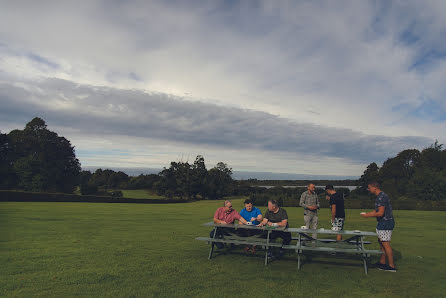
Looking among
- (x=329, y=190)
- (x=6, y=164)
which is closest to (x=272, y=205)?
(x=329, y=190)

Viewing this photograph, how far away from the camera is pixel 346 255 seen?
9305mm

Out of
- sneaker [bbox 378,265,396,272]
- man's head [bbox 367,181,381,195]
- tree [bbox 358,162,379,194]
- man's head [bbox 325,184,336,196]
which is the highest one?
tree [bbox 358,162,379,194]

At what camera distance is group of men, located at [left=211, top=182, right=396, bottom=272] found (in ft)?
25.1

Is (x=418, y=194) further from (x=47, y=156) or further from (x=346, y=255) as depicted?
(x=47, y=156)

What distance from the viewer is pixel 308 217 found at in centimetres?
1055

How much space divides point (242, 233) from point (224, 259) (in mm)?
1404

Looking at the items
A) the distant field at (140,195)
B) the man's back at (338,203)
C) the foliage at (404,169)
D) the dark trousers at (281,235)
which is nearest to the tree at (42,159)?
the distant field at (140,195)

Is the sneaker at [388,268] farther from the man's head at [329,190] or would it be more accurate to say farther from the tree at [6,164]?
the tree at [6,164]

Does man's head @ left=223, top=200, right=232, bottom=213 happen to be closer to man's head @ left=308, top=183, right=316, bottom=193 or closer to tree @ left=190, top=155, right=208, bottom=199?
man's head @ left=308, top=183, right=316, bottom=193

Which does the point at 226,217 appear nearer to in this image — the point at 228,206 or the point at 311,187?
the point at 228,206

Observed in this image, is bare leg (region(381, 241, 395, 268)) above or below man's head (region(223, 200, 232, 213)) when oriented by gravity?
below

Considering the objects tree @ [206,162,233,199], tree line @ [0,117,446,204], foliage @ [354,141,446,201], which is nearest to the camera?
tree line @ [0,117,446,204]

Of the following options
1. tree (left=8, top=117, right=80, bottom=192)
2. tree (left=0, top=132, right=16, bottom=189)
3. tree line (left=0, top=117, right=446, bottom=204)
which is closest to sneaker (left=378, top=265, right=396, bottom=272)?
tree line (left=0, top=117, right=446, bottom=204)

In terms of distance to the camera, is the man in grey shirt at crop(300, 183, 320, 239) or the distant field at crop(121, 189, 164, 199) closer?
the man in grey shirt at crop(300, 183, 320, 239)
